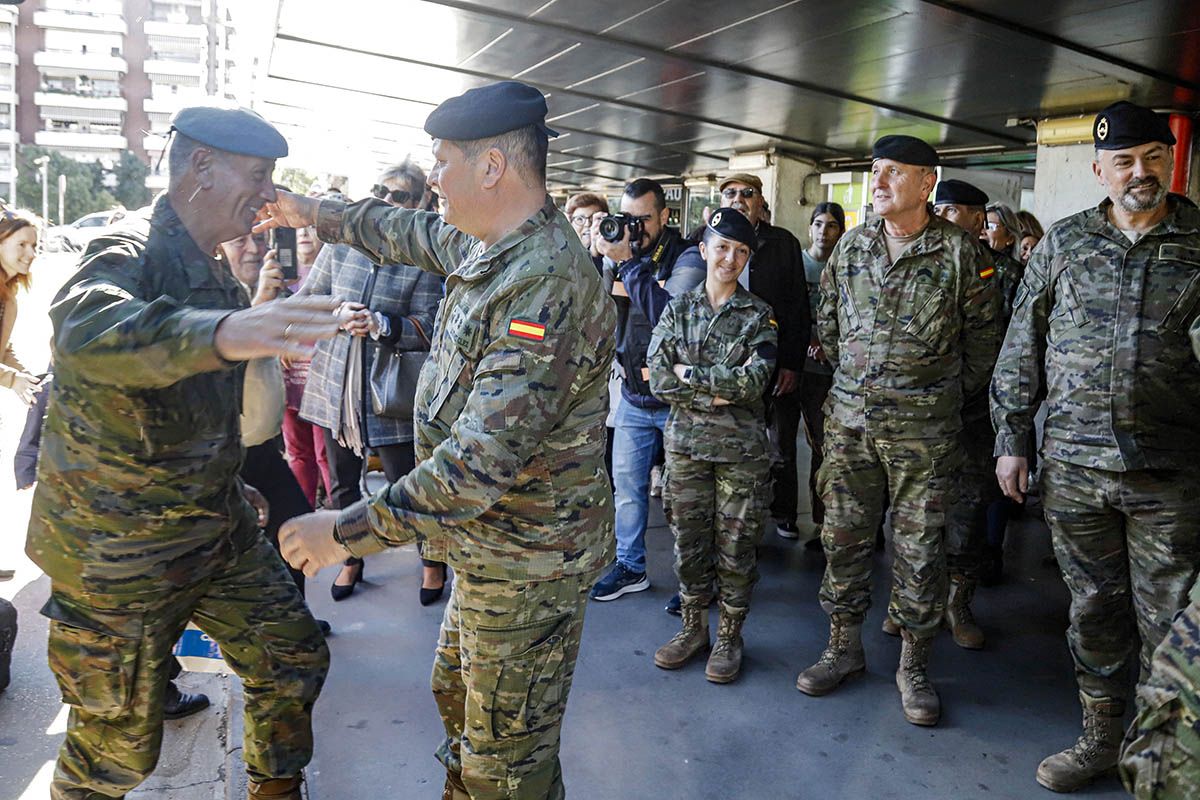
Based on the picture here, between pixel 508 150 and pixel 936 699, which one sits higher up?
pixel 508 150

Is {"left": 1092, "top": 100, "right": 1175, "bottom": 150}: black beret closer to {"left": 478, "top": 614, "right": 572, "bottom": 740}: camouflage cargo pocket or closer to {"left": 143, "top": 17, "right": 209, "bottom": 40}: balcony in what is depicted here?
{"left": 478, "top": 614, "right": 572, "bottom": 740}: camouflage cargo pocket

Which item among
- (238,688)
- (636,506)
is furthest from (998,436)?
(238,688)

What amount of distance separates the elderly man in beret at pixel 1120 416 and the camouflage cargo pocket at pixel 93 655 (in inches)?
104

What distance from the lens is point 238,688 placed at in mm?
3285

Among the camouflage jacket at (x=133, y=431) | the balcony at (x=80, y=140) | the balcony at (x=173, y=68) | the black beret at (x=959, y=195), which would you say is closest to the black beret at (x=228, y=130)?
the camouflage jacket at (x=133, y=431)

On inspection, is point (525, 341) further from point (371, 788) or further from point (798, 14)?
point (798, 14)

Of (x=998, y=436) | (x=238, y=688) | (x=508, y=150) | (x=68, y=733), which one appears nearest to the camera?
(x=508, y=150)

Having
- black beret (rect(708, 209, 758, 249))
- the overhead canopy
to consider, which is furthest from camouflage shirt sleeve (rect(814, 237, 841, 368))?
the overhead canopy

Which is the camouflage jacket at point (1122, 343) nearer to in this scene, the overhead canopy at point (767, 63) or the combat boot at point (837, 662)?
the combat boot at point (837, 662)

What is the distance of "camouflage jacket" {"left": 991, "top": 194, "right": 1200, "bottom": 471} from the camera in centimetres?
263

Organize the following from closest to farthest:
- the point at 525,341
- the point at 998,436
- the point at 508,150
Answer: the point at 525,341
the point at 508,150
the point at 998,436

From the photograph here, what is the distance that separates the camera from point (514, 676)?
76.7 inches

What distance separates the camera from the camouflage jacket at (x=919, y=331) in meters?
3.15

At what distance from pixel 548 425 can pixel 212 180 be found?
3.69 feet
